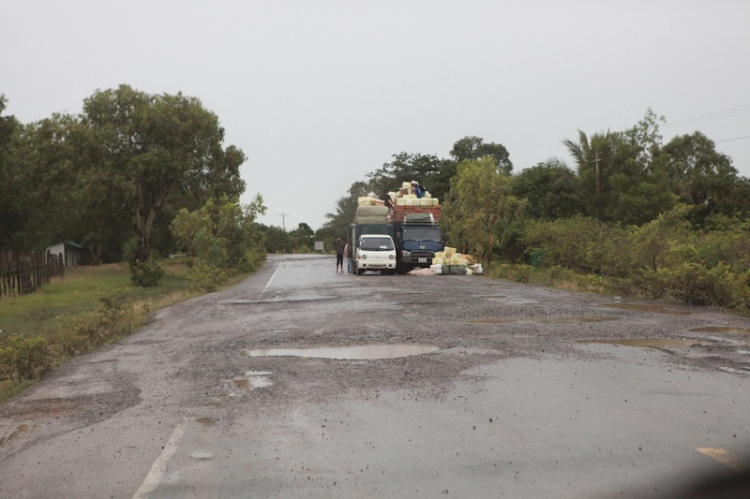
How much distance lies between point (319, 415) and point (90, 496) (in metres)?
2.38

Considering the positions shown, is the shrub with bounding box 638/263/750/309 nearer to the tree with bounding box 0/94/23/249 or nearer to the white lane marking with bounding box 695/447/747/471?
the white lane marking with bounding box 695/447/747/471

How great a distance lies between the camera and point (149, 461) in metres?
5.75

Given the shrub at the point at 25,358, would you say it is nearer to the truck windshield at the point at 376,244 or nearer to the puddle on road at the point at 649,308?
the puddle on road at the point at 649,308

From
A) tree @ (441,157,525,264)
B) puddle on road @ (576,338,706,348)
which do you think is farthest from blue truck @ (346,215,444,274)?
puddle on road @ (576,338,706,348)

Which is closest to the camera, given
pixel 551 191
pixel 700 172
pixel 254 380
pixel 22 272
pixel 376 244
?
pixel 254 380

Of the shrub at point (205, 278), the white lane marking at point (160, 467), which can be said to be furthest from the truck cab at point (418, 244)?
the white lane marking at point (160, 467)

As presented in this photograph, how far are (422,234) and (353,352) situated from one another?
28093 mm

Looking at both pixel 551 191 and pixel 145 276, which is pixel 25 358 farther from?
pixel 551 191

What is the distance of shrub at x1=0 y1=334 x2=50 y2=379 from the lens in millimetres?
10961

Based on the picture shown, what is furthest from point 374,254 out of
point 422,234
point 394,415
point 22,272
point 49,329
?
point 394,415

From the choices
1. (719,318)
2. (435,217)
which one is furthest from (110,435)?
(435,217)

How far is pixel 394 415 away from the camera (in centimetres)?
696

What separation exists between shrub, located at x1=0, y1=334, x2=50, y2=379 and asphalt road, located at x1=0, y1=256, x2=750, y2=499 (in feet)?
1.30

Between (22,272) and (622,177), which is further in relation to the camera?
(622,177)
